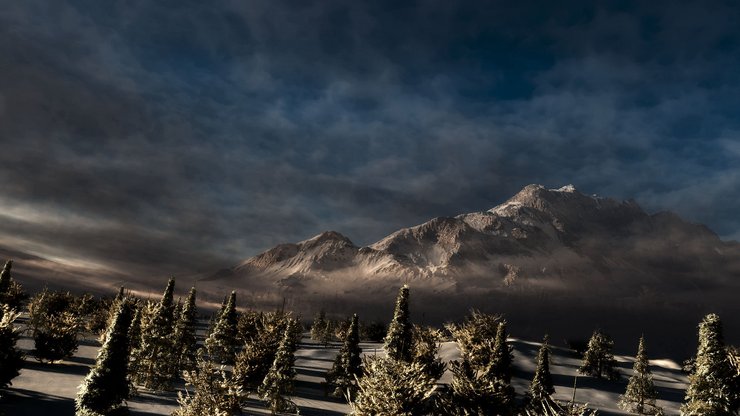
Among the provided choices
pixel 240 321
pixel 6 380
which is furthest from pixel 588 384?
pixel 6 380

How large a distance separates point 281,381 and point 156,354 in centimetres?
1689

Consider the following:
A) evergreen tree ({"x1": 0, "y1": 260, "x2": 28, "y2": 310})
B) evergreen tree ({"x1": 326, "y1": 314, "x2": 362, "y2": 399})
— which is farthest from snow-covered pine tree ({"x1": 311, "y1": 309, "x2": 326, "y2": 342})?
evergreen tree ({"x1": 0, "y1": 260, "x2": 28, "y2": 310})

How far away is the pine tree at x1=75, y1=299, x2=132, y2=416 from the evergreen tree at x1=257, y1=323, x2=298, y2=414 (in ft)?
60.4

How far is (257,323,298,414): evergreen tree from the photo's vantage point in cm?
5166

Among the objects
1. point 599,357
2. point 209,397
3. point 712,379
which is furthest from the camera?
point 599,357

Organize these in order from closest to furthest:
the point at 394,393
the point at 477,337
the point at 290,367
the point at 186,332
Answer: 1. the point at 394,393
2. the point at 477,337
3. the point at 290,367
4. the point at 186,332

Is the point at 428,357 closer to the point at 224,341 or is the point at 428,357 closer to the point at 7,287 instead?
the point at 224,341

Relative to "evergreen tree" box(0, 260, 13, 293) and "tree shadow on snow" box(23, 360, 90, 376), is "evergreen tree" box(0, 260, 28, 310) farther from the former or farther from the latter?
"tree shadow on snow" box(23, 360, 90, 376)

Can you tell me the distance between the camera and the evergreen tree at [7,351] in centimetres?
3867

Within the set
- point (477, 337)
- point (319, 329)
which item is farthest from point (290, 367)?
point (319, 329)

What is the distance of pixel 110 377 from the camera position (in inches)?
1406

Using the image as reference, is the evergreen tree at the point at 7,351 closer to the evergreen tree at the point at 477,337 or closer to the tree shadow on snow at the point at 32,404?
the tree shadow on snow at the point at 32,404

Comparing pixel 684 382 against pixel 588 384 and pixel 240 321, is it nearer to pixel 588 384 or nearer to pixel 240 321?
pixel 588 384

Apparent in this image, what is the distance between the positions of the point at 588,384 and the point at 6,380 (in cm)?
10289
